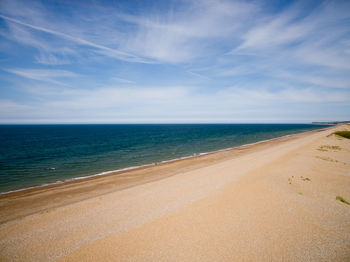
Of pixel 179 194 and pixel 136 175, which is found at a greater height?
pixel 179 194

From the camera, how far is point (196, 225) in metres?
6.66

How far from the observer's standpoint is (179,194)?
9.95m

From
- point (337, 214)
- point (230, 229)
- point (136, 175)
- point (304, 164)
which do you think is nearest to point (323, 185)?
point (337, 214)

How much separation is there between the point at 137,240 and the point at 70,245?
7.79 ft

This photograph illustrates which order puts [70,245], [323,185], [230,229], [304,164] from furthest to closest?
[304,164] < [323,185] < [230,229] < [70,245]

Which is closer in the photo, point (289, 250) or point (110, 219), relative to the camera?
point (289, 250)

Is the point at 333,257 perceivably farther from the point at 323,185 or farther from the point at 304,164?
the point at 304,164

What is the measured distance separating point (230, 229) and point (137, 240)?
3547mm

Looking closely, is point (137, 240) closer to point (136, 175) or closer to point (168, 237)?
point (168, 237)

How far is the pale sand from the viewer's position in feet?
17.5

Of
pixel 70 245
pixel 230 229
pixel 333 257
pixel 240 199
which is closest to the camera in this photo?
pixel 333 257

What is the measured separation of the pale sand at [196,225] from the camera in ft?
17.5

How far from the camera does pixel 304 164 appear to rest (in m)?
16.1

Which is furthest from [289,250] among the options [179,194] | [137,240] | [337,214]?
[179,194]
